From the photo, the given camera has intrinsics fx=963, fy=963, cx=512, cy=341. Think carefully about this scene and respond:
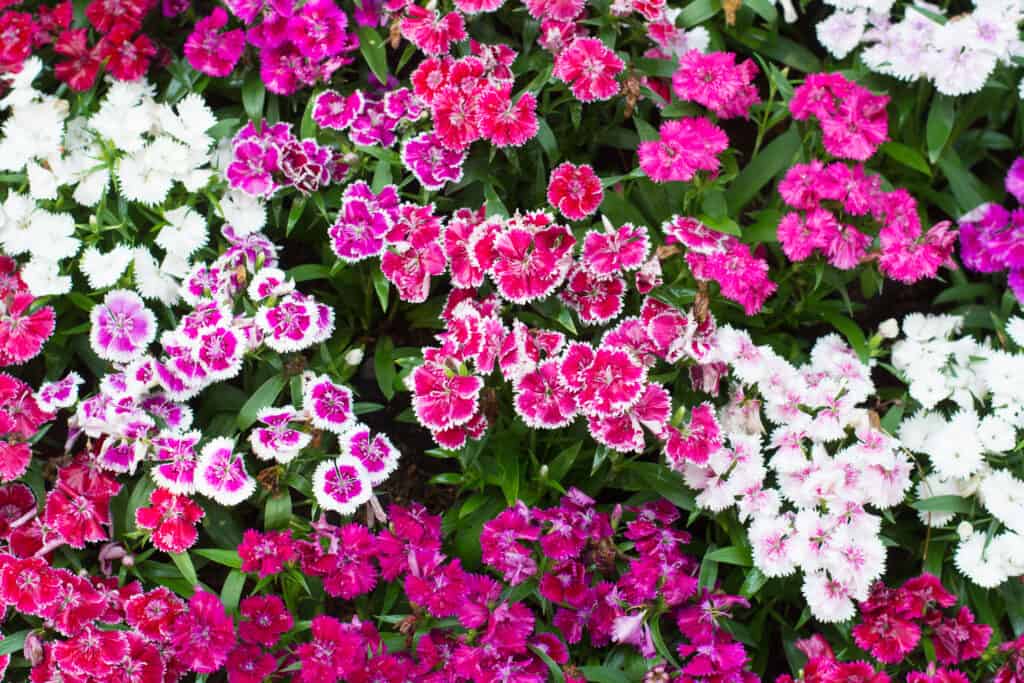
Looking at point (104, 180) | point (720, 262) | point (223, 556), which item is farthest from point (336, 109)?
point (223, 556)

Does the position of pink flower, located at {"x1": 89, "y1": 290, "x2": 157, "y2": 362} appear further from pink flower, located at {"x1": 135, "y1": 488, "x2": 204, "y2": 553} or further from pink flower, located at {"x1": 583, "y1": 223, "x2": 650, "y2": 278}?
pink flower, located at {"x1": 583, "y1": 223, "x2": 650, "y2": 278}

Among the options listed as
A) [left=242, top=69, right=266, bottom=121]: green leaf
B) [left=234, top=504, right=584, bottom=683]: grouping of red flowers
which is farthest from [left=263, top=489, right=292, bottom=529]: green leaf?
[left=242, top=69, right=266, bottom=121]: green leaf

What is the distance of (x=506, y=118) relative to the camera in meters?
2.67

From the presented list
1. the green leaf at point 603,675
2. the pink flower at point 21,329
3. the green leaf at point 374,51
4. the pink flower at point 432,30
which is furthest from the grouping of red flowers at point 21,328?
the green leaf at point 603,675

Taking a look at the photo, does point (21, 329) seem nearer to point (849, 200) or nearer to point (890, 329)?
point (849, 200)

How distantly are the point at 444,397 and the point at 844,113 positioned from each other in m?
1.43

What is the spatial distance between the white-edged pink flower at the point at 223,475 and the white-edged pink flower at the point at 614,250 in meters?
1.08

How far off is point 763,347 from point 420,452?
3.71 feet

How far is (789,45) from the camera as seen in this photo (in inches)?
127

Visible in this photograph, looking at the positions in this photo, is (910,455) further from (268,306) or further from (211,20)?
(211,20)

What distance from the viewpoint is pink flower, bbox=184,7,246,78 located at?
9.83 feet

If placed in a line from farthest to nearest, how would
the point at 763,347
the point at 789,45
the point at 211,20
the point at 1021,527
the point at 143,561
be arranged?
the point at 789,45 < the point at 211,20 < the point at 763,347 < the point at 143,561 < the point at 1021,527

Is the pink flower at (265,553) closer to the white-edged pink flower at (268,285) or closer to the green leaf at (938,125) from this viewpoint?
the white-edged pink flower at (268,285)

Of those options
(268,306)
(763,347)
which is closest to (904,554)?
(763,347)
